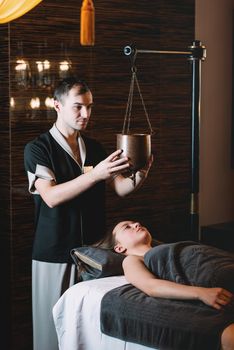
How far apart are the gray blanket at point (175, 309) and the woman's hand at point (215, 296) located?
0.06 ft

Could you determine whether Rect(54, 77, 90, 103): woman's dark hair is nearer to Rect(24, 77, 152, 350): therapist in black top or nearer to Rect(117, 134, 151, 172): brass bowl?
Rect(24, 77, 152, 350): therapist in black top

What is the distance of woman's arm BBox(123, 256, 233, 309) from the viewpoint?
2236 millimetres

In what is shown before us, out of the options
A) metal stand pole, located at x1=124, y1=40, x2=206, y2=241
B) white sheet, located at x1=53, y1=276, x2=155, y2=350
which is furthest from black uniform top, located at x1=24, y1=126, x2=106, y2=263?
metal stand pole, located at x1=124, y1=40, x2=206, y2=241

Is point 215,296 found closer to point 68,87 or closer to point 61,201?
point 61,201

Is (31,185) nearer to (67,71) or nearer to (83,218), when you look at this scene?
(83,218)

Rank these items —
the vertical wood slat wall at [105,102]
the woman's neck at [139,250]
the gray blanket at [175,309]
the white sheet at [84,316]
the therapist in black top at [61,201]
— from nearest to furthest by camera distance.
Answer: the gray blanket at [175,309] < the white sheet at [84,316] < the woman's neck at [139,250] < the therapist in black top at [61,201] < the vertical wood slat wall at [105,102]

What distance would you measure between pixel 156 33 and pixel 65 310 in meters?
2.02

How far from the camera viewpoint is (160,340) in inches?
88.7

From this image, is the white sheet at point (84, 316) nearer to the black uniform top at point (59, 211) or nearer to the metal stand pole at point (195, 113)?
the black uniform top at point (59, 211)

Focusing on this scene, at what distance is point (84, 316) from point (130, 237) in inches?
16.7

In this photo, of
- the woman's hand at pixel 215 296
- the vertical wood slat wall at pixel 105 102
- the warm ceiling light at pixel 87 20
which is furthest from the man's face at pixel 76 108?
the woman's hand at pixel 215 296

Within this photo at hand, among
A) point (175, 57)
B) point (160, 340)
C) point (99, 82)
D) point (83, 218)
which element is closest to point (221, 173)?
point (175, 57)

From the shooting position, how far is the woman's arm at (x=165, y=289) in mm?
2236

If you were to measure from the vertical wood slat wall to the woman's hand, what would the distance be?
1518 mm
